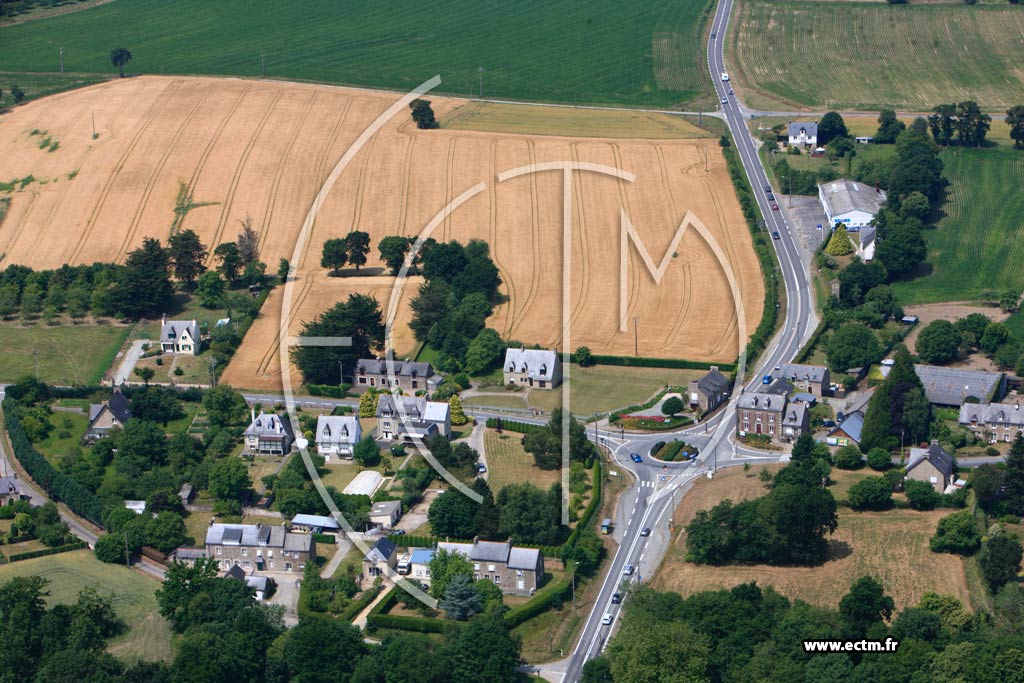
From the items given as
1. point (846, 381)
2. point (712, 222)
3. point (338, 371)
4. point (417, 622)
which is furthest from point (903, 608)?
point (712, 222)

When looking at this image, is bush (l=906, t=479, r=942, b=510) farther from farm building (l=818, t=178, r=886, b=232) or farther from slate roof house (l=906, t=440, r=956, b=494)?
farm building (l=818, t=178, r=886, b=232)

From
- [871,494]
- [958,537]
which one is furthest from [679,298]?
[958,537]

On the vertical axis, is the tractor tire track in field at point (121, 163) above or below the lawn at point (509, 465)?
above

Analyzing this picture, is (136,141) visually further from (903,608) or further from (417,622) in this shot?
(903,608)

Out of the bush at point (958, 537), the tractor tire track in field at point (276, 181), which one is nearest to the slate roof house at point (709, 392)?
the bush at point (958, 537)

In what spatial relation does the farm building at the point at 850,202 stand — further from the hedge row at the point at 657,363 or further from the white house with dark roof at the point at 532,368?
the white house with dark roof at the point at 532,368

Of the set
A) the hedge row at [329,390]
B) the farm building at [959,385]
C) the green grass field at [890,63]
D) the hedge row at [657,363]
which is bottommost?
the hedge row at [329,390]
